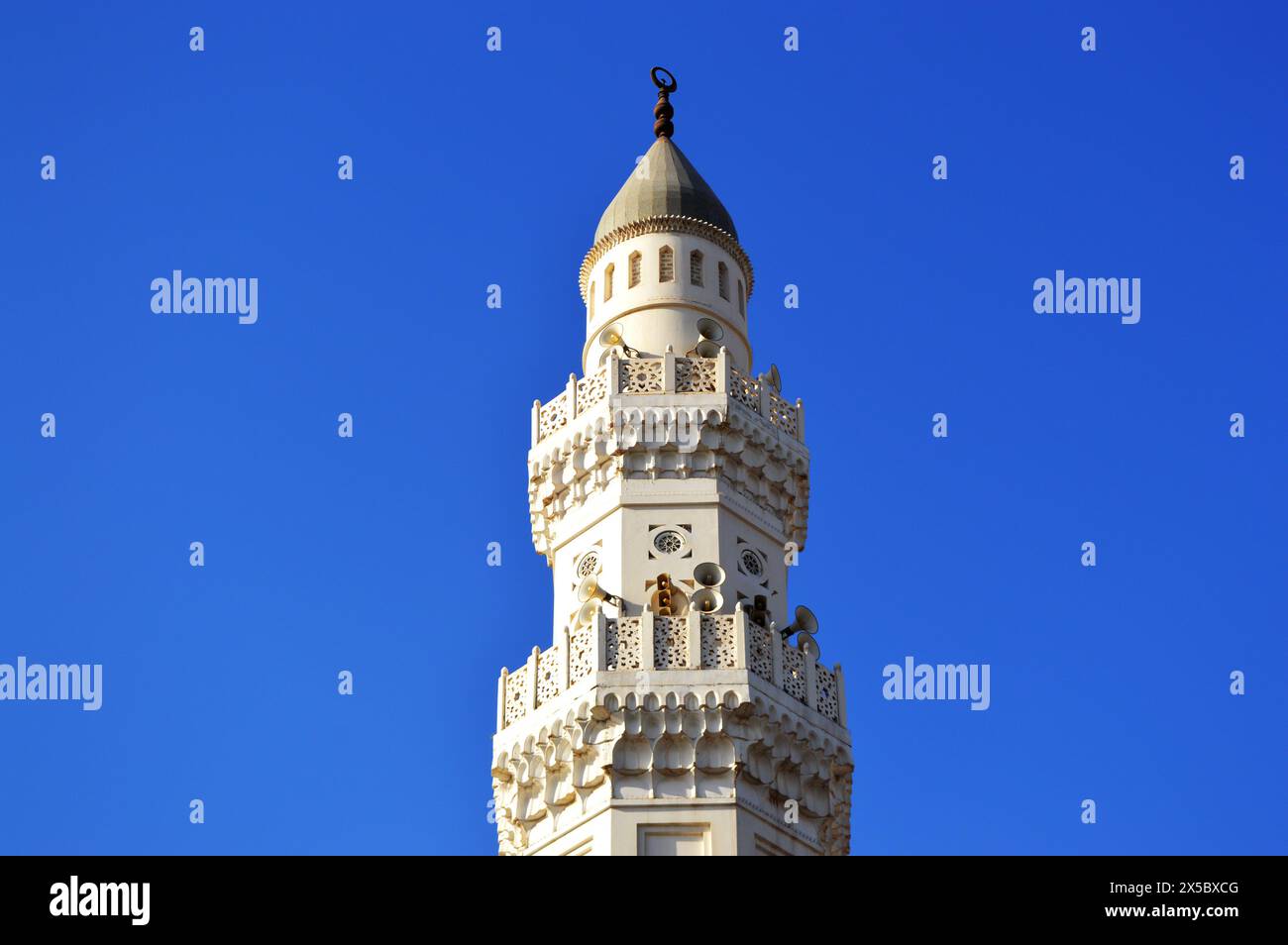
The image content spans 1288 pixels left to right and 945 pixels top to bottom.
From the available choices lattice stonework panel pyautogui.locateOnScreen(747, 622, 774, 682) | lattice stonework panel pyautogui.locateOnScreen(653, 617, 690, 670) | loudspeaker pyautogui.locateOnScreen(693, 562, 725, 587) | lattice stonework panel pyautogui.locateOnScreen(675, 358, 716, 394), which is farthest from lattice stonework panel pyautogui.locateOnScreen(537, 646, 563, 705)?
lattice stonework panel pyautogui.locateOnScreen(675, 358, 716, 394)

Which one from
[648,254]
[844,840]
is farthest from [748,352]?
[844,840]

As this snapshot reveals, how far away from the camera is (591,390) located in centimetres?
3158

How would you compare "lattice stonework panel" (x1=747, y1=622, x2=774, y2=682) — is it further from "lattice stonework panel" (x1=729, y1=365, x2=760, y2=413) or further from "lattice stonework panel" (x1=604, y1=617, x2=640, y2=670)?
"lattice stonework panel" (x1=729, y1=365, x2=760, y2=413)

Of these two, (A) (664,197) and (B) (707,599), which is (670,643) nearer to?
(B) (707,599)

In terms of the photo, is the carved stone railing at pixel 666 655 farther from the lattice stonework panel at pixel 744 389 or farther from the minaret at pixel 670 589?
the lattice stonework panel at pixel 744 389

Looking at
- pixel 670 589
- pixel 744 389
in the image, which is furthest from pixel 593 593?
pixel 744 389

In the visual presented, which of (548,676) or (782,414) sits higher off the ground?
(782,414)

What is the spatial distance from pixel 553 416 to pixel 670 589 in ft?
12.7

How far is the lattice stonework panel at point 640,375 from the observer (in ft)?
102

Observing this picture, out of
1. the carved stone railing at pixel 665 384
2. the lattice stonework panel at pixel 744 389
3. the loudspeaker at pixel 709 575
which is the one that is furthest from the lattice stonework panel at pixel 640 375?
the loudspeaker at pixel 709 575

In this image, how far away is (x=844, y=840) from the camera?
2992cm

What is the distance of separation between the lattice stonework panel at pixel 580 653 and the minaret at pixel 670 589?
3 cm
